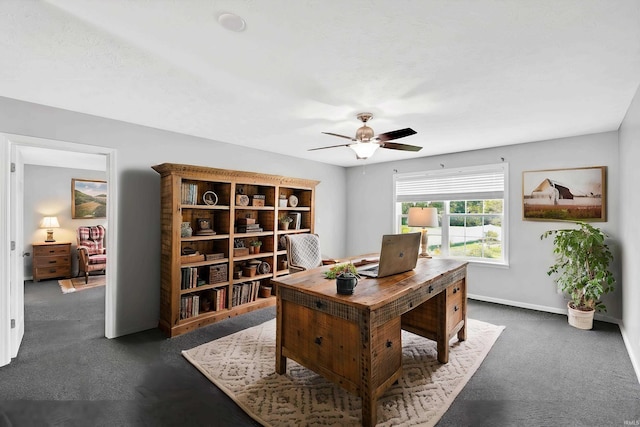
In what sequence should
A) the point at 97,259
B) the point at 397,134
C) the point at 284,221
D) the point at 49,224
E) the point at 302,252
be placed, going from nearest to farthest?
the point at 397,134 → the point at 302,252 → the point at 284,221 → the point at 97,259 → the point at 49,224

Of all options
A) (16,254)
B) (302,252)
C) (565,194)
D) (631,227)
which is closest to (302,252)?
(302,252)

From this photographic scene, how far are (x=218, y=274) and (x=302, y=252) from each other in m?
1.08

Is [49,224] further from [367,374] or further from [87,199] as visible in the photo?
[367,374]

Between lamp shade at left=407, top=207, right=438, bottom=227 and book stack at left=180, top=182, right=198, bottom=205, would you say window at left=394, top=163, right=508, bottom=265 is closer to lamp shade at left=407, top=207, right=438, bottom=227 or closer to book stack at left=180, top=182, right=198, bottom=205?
lamp shade at left=407, top=207, right=438, bottom=227

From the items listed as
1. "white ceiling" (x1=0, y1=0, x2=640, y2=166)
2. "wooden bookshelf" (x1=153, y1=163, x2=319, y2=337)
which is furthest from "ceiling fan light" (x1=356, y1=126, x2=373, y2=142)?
"wooden bookshelf" (x1=153, y1=163, x2=319, y2=337)

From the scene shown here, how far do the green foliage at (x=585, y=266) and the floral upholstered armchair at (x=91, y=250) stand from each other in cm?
720

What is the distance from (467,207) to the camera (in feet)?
15.4

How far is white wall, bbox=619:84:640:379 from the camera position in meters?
2.45

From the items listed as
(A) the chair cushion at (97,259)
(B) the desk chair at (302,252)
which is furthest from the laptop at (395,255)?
(A) the chair cushion at (97,259)

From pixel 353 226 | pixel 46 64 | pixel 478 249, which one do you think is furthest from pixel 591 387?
pixel 46 64

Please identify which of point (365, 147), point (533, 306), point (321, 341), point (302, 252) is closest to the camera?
point (321, 341)

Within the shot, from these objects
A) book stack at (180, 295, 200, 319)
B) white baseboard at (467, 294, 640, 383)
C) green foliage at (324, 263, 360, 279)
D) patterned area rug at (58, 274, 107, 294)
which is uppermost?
green foliage at (324, 263, 360, 279)

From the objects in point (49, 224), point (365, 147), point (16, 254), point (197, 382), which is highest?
point (365, 147)

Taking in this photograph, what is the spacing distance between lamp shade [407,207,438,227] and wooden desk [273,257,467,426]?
1.20 m
